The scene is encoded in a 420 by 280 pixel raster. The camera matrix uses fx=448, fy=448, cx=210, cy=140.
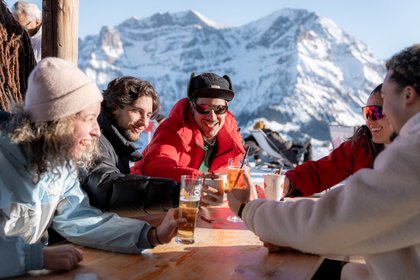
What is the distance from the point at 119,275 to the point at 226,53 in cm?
15976

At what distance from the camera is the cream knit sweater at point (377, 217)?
1.06 m

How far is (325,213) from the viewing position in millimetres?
1138

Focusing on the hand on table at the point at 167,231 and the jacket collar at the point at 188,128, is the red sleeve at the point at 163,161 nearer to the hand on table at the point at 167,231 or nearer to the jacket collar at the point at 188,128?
the jacket collar at the point at 188,128

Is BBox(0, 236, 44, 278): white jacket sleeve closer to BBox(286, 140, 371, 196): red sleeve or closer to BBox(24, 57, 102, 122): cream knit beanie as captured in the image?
BBox(24, 57, 102, 122): cream knit beanie

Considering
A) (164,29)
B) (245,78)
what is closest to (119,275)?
(245,78)

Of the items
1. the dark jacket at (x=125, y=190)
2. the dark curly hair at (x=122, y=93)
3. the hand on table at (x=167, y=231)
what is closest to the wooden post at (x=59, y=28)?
the dark curly hair at (x=122, y=93)

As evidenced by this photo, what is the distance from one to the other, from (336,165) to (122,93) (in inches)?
56.0

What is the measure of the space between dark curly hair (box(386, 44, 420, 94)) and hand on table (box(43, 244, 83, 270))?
1.05m

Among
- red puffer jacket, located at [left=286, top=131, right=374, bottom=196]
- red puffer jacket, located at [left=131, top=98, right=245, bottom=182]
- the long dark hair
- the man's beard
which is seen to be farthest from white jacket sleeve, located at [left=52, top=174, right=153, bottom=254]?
the long dark hair

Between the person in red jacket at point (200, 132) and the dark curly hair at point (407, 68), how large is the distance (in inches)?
67.9

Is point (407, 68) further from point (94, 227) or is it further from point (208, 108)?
point (208, 108)

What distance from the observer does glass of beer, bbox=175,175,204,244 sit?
1565mm

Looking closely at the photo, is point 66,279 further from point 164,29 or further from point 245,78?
point 164,29

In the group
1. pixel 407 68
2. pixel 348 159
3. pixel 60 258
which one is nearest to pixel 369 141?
pixel 348 159
